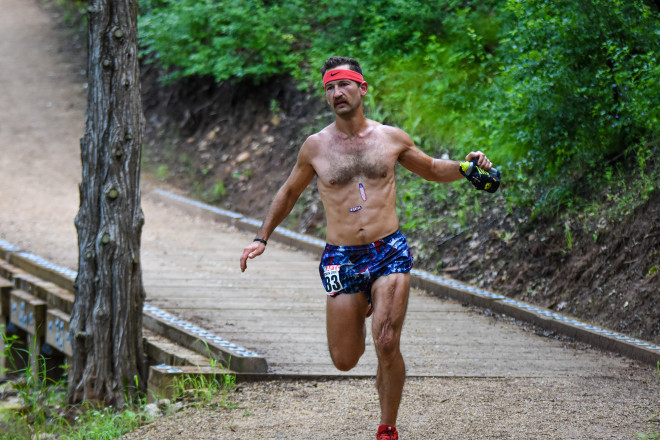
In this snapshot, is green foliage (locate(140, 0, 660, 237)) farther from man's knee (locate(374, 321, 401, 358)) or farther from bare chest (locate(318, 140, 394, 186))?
man's knee (locate(374, 321, 401, 358))

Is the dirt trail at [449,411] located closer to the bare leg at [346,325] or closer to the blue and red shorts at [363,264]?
the bare leg at [346,325]

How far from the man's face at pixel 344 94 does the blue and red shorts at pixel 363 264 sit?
0.78m

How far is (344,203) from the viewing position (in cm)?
462

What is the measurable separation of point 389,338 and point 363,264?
0.46 metres

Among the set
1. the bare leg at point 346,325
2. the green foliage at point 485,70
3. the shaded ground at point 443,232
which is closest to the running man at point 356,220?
the bare leg at point 346,325

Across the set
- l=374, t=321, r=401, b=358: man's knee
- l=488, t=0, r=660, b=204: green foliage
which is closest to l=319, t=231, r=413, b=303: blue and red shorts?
l=374, t=321, r=401, b=358: man's knee

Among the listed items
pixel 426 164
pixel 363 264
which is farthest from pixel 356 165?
pixel 363 264

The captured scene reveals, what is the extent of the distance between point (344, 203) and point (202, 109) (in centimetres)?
1207

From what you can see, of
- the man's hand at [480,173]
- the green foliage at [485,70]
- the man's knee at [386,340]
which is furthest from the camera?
the green foliage at [485,70]

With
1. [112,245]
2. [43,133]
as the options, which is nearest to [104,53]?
[112,245]

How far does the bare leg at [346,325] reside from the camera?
15.1ft

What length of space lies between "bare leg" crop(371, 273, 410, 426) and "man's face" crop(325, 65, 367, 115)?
1016 millimetres

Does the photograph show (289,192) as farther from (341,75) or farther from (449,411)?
(449,411)

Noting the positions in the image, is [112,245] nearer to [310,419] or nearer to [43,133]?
[310,419]
